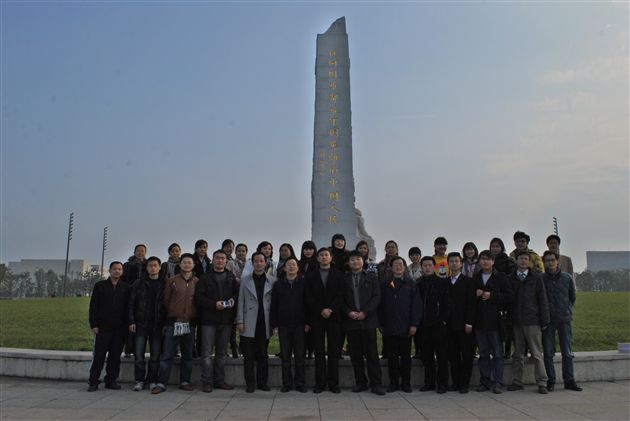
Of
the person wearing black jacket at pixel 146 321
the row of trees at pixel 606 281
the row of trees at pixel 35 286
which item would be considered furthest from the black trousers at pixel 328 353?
the row of trees at pixel 606 281

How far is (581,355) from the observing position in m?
5.93

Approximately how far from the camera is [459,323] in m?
5.32

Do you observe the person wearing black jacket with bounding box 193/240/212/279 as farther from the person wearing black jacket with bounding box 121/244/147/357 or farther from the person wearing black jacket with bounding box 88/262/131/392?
the person wearing black jacket with bounding box 88/262/131/392

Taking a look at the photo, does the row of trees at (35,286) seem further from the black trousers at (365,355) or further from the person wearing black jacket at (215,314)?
the black trousers at (365,355)

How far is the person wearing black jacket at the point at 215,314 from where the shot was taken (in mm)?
5414

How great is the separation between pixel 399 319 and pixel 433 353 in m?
0.55

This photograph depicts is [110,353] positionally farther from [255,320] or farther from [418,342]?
[418,342]

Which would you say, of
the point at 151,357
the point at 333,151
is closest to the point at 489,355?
the point at 151,357

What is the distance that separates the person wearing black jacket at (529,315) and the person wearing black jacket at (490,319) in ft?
0.42

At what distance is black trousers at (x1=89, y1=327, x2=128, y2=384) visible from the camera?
5543mm

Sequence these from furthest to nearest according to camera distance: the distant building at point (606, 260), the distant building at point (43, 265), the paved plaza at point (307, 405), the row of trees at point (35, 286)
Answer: the distant building at point (43, 265)
the distant building at point (606, 260)
the row of trees at point (35, 286)
the paved plaza at point (307, 405)

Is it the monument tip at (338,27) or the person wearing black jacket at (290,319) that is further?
the monument tip at (338,27)

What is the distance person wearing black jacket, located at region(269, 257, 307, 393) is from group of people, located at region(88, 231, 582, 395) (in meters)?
0.01

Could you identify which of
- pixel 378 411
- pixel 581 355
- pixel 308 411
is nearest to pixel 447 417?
pixel 378 411
